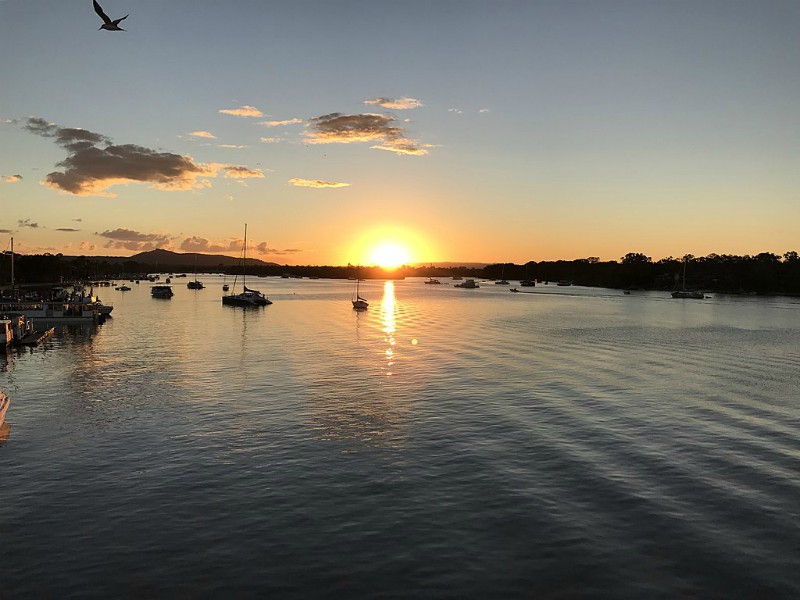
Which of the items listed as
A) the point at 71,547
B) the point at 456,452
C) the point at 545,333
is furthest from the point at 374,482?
the point at 545,333

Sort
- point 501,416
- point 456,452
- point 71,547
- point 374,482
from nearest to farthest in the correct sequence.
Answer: point 71,547 → point 374,482 → point 456,452 → point 501,416

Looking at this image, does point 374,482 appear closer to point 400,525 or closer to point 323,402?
point 400,525

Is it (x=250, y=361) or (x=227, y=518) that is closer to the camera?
(x=227, y=518)

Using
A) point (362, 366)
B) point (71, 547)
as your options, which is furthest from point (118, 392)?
point (71, 547)

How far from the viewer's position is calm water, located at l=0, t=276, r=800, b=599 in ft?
52.6

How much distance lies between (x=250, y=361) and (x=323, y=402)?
71.7 ft

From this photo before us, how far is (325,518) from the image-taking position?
1959 cm

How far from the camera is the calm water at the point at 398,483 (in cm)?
1603

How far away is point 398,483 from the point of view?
75.9ft

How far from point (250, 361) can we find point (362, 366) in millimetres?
11641

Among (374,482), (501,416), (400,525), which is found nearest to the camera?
(400,525)

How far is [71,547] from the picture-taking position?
1727 centimetres

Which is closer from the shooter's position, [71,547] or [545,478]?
[71,547]

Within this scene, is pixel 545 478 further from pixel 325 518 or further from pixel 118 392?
pixel 118 392
